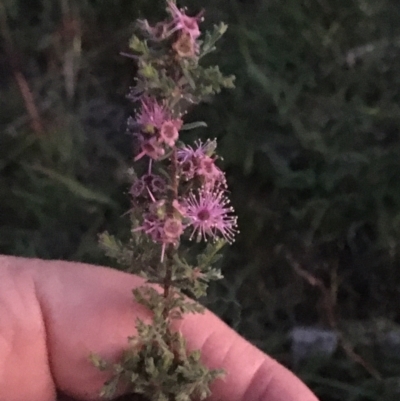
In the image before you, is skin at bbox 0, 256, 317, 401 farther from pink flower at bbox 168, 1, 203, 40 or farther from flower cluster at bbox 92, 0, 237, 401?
pink flower at bbox 168, 1, 203, 40

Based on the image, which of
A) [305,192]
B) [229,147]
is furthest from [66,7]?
[305,192]

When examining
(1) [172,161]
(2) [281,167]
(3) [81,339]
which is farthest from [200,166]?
(2) [281,167]

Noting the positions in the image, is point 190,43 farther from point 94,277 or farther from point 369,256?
point 369,256

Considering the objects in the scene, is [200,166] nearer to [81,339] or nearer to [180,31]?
[180,31]

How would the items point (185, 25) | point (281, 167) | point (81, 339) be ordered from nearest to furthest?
point (185, 25), point (81, 339), point (281, 167)

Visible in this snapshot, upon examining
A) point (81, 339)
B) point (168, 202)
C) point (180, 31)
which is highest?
point (180, 31)

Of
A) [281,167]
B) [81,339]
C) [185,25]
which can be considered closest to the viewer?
[185,25]

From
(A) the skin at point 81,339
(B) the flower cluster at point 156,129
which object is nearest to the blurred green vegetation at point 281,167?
(A) the skin at point 81,339
